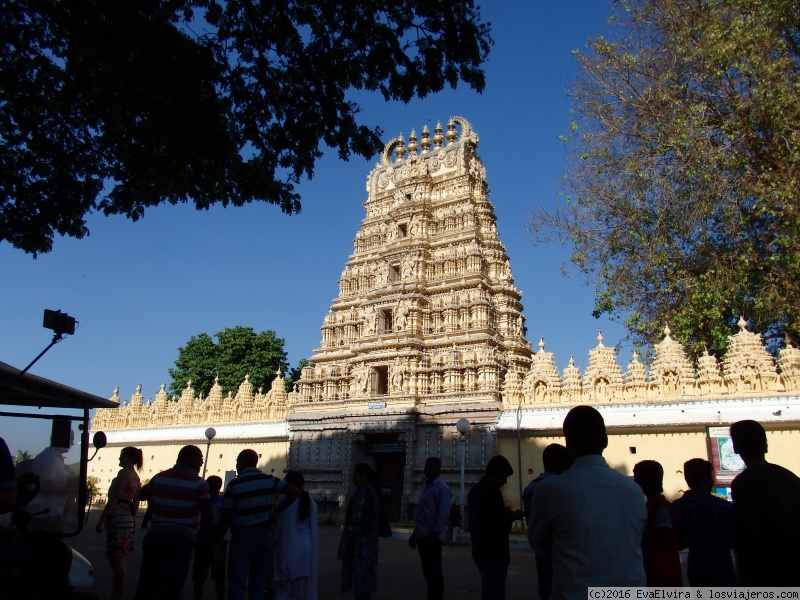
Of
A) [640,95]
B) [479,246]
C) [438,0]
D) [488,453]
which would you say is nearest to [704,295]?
[640,95]

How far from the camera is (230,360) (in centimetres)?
4272

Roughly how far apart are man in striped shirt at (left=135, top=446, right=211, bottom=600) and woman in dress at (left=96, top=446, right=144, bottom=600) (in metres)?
1.61

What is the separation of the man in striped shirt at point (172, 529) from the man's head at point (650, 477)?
414 cm

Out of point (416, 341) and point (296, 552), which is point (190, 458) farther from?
point (416, 341)

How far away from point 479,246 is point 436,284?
2656 millimetres

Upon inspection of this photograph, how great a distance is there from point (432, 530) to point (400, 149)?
28.5 metres

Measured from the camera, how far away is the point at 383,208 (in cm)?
3219

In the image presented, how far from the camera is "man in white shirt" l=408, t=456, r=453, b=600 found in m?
7.38

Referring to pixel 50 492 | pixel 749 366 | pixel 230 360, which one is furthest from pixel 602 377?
pixel 230 360

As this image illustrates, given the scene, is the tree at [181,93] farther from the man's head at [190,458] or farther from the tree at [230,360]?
the tree at [230,360]

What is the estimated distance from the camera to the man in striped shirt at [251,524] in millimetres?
6242

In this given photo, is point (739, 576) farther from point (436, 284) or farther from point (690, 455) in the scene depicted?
point (436, 284)

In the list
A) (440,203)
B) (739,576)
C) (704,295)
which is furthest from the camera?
(440,203)

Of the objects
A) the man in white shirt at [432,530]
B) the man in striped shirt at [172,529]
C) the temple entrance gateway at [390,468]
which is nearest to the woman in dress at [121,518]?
the man in striped shirt at [172,529]
